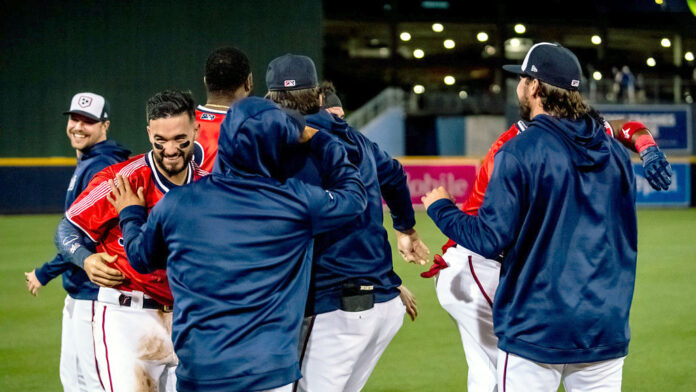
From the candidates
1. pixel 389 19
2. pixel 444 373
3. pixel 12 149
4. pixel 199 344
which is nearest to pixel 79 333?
pixel 199 344

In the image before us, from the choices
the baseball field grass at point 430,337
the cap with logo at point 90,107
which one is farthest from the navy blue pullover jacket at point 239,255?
the baseball field grass at point 430,337

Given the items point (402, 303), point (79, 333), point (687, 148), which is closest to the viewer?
point (402, 303)

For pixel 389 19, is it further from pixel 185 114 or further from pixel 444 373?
pixel 185 114

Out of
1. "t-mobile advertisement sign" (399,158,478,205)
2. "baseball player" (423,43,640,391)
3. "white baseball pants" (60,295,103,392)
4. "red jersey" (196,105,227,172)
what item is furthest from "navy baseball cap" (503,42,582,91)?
"t-mobile advertisement sign" (399,158,478,205)

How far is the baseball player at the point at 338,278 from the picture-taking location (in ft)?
10.9

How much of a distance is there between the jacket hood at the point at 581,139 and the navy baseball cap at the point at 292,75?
0.95 m

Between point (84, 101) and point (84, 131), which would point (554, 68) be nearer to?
point (84, 131)

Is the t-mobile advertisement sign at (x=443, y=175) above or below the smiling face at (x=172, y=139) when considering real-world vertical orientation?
below

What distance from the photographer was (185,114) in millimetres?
3373

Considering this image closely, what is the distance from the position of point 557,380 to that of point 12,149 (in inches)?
835

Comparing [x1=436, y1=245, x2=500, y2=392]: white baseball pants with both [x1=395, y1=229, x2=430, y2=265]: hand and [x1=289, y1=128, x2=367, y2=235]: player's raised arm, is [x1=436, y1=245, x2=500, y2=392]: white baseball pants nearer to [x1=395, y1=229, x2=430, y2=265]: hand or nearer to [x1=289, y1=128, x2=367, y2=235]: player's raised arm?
[x1=395, y1=229, x2=430, y2=265]: hand

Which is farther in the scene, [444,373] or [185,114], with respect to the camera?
[444,373]

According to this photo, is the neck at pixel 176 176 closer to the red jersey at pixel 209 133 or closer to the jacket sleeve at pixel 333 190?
the red jersey at pixel 209 133

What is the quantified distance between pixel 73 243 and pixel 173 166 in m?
0.56
